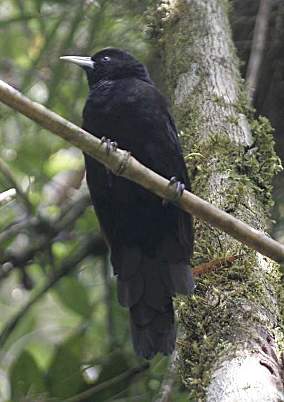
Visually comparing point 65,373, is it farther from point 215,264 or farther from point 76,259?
point 215,264

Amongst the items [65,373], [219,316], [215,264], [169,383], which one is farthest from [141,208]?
[65,373]

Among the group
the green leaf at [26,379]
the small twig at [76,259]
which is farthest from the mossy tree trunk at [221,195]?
the green leaf at [26,379]

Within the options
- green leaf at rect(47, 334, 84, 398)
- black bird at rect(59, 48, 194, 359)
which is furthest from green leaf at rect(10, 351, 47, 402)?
black bird at rect(59, 48, 194, 359)

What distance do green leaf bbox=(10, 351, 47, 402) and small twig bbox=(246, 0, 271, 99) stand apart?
4.83 feet

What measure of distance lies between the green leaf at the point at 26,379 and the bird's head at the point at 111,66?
1.22 meters

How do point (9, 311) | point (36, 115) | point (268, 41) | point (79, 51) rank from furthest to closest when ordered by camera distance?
point (9, 311), point (79, 51), point (268, 41), point (36, 115)

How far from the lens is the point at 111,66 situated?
366 centimetres

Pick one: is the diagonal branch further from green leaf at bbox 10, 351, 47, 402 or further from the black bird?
green leaf at bbox 10, 351, 47, 402

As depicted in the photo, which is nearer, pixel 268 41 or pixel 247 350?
pixel 247 350

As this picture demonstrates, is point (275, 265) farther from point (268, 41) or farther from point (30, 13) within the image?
point (30, 13)

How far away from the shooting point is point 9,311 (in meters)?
5.10

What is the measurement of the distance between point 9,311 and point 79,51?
5.45 feet

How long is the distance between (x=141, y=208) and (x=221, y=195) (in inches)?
14.0

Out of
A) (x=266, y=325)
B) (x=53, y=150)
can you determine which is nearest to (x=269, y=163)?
(x=266, y=325)
